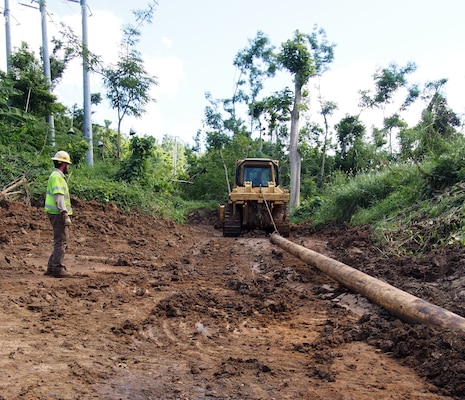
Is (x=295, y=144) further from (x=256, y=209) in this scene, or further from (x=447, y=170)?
(x=447, y=170)

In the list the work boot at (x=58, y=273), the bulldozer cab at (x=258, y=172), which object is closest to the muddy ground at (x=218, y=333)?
the work boot at (x=58, y=273)

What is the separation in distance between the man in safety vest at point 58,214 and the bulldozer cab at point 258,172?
27.8 ft

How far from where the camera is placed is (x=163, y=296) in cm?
550

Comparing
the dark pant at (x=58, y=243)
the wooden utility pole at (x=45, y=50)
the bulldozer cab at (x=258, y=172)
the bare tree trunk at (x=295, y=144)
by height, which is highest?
the wooden utility pole at (x=45, y=50)

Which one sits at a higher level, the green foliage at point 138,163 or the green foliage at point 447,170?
the green foliage at point 138,163

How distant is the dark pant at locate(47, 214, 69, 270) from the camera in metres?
6.49

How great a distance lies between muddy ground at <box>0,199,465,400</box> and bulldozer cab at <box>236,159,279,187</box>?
660 cm

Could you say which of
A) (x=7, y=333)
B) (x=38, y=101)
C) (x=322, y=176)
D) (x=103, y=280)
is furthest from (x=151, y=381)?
(x=322, y=176)

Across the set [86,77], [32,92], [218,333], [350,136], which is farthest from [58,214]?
[350,136]

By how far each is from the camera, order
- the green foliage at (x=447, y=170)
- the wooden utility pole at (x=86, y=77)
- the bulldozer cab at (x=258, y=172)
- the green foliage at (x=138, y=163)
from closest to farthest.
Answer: the green foliage at (x=447, y=170), the bulldozer cab at (x=258, y=172), the green foliage at (x=138, y=163), the wooden utility pole at (x=86, y=77)

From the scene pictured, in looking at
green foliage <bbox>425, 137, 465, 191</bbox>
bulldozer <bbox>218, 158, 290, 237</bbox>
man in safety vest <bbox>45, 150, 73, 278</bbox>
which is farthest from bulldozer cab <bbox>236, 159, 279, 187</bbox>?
man in safety vest <bbox>45, 150, 73, 278</bbox>

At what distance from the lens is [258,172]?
48.5 feet

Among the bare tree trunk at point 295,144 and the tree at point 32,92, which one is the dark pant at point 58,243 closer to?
the tree at point 32,92

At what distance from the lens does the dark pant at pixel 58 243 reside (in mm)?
6492
